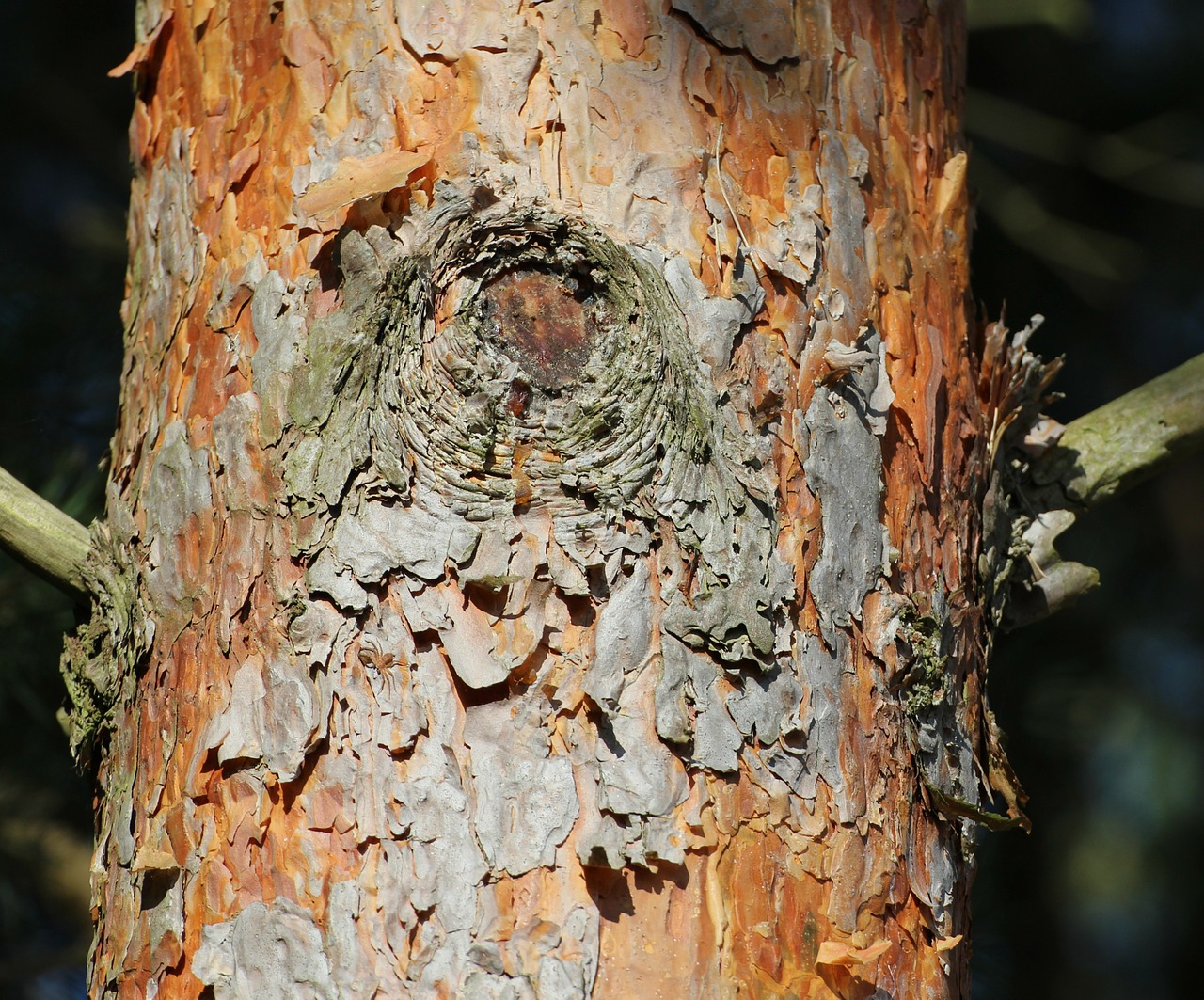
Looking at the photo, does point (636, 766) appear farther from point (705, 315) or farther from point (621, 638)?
point (705, 315)

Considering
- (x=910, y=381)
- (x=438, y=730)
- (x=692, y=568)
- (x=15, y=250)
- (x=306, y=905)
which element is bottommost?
(x=306, y=905)

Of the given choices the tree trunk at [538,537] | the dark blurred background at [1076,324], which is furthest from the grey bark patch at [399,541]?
the dark blurred background at [1076,324]

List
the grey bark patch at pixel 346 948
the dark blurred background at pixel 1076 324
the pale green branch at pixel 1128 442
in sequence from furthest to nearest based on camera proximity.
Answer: the dark blurred background at pixel 1076 324
the pale green branch at pixel 1128 442
the grey bark patch at pixel 346 948

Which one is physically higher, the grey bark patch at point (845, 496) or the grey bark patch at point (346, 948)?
the grey bark patch at point (845, 496)

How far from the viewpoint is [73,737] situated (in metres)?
0.99

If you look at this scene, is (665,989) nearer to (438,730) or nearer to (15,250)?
(438,730)

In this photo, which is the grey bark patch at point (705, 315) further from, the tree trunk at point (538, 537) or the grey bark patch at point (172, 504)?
the grey bark patch at point (172, 504)

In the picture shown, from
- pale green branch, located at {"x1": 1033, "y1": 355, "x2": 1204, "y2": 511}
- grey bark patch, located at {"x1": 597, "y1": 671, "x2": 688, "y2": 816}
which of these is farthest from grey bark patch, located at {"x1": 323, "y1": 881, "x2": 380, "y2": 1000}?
pale green branch, located at {"x1": 1033, "y1": 355, "x2": 1204, "y2": 511}

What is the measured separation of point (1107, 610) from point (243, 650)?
7.83 feet

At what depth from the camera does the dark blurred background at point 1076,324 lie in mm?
2385

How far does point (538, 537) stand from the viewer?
2.59 ft

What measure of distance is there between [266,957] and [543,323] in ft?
1.54

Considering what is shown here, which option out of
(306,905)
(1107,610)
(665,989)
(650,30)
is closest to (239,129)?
(650,30)

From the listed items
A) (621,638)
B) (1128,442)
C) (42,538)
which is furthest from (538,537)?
(1128,442)
